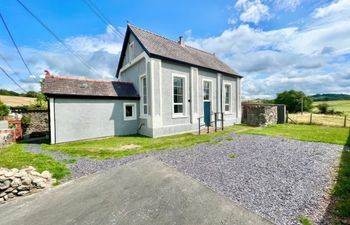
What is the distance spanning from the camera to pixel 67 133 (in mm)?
10352

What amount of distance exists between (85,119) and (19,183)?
271 inches

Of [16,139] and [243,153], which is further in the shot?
[16,139]

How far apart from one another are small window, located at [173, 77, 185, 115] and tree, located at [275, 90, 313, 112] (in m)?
48.5

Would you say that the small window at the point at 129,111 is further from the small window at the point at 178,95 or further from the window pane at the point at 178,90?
the window pane at the point at 178,90

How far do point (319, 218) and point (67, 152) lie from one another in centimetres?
877

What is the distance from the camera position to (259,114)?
1620 cm

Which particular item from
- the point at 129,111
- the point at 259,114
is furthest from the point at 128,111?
the point at 259,114

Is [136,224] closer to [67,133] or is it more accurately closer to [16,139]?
[67,133]

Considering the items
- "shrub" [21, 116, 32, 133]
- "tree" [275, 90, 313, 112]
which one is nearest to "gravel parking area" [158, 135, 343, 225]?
"shrub" [21, 116, 32, 133]

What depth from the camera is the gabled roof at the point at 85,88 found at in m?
10.1

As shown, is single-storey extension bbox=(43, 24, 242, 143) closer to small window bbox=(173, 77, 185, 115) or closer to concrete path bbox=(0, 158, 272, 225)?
small window bbox=(173, 77, 185, 115)

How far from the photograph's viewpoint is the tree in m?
48.7

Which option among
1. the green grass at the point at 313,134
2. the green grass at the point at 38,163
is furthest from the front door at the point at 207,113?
the green grass at the point at 38,163

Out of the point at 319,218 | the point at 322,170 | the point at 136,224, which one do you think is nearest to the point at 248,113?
the point at 322,170
